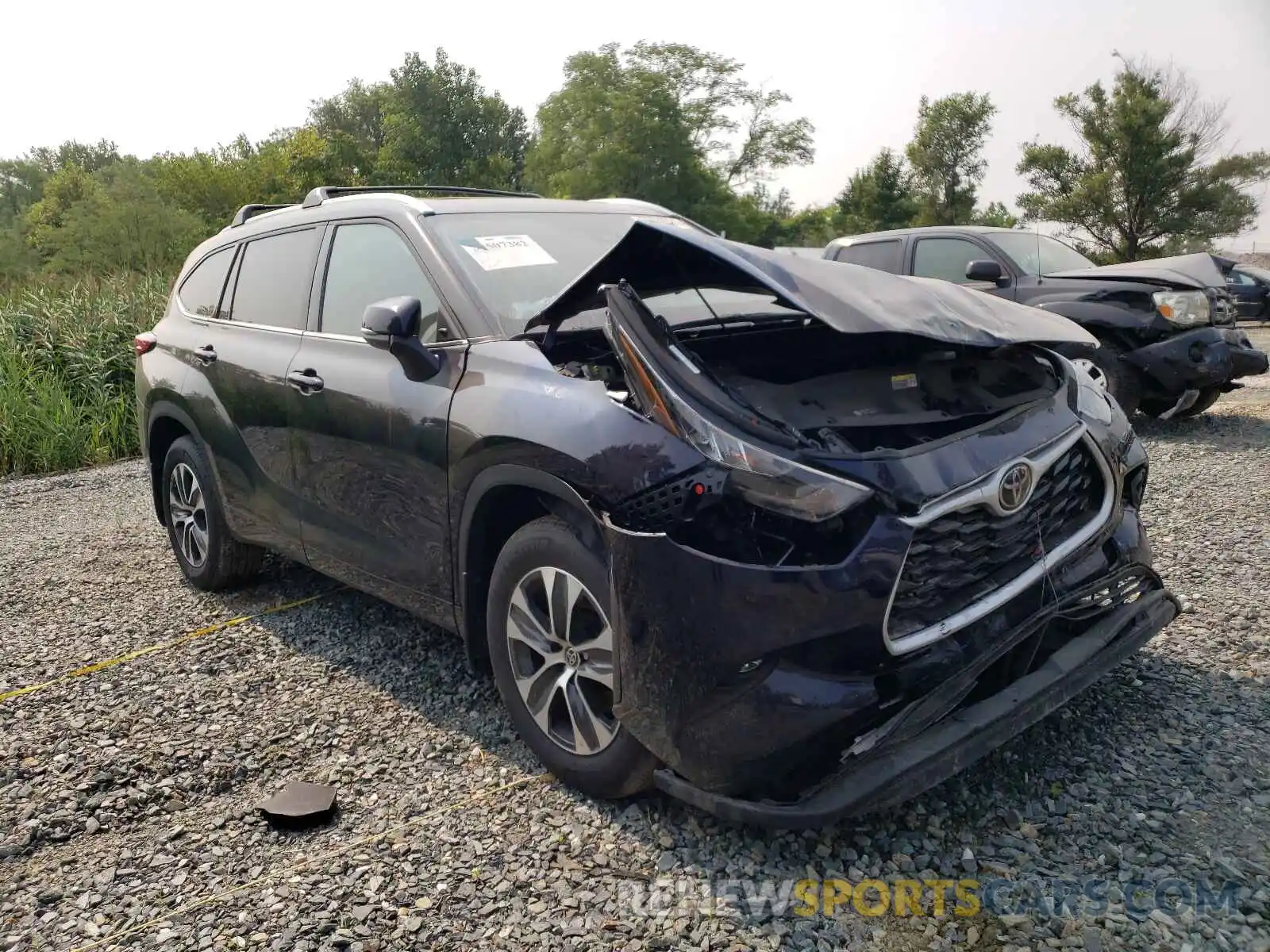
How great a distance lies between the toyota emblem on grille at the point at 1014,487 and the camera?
2484 mm

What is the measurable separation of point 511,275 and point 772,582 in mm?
1792

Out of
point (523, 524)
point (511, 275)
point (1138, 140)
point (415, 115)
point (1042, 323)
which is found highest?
point (415, 115)

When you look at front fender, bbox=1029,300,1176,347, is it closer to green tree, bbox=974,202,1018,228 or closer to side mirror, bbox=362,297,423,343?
side mirror, bbox=362,297,423,343

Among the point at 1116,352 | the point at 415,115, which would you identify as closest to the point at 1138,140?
the point at 1116,352

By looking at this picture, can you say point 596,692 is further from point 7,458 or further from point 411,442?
point 7,458

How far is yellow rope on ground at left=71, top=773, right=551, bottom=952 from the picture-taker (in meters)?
2.49

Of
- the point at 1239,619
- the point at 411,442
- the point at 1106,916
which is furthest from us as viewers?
the point at 1239,619

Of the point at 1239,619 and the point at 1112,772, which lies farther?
the point at 1239,619

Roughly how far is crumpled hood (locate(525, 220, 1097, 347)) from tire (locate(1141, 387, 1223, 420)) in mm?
5372

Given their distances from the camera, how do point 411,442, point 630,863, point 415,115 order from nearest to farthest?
point 630,863
point 411,442
point 415,115

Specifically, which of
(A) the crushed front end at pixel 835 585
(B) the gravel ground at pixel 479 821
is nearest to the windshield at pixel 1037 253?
(B) the gravel ground at pixel 479 821

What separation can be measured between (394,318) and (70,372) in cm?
1023

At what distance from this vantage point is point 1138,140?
3466 centimetres

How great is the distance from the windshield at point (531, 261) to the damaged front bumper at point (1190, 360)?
5.29m
